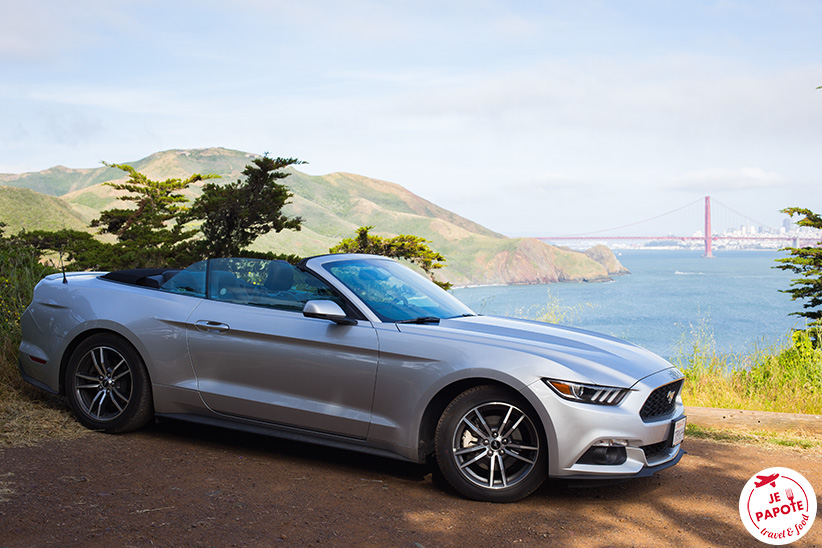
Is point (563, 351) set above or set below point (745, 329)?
above

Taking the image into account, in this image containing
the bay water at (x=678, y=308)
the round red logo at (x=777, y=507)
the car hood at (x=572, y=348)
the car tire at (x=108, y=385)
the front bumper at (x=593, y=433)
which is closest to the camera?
the round red logo at (x=777, y=507)

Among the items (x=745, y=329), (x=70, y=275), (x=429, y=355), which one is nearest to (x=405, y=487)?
(x=429, y=355)

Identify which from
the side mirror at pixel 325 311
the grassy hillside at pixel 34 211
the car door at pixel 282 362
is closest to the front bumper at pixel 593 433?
the car door at pixel 282 362

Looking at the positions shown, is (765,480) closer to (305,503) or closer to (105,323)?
(305,503)

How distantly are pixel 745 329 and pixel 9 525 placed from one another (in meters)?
61.3

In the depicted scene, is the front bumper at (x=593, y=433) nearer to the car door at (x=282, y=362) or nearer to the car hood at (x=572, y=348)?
the car hood at (x=572, y=348)

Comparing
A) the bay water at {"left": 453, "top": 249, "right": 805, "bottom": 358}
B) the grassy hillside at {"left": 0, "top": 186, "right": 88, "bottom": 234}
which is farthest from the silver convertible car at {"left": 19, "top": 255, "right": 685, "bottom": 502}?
the grassy hillside at {"left": 0, "top": 186, "right": 88, "bottom": 234}

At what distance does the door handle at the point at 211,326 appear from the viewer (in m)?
4.98

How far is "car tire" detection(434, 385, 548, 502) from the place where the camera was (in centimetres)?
419

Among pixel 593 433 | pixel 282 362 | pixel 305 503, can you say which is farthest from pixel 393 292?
pixel 593 433

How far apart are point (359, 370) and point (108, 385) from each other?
2.20 meters

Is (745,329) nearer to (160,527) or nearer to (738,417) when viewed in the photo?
(738,417)

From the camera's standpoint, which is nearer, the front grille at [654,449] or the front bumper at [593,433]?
the front bumper at [593,433]

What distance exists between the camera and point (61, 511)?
3.90m
